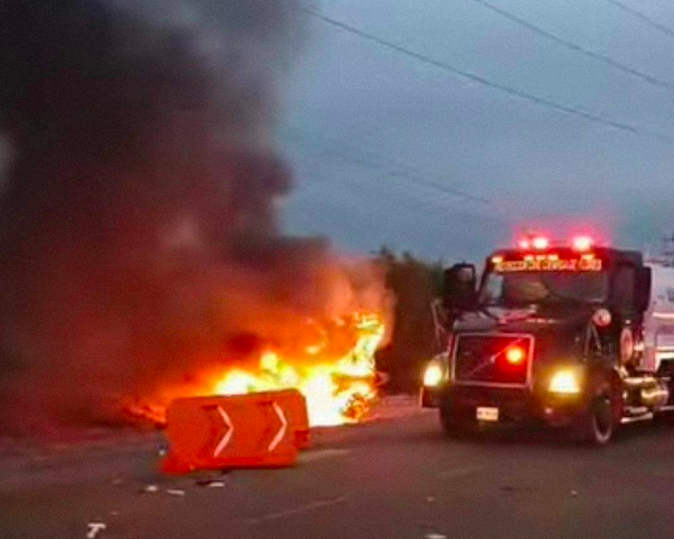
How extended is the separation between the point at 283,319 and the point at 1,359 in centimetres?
477

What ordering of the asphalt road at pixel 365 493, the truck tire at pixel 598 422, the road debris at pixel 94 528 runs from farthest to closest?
the truck tire at pixel 598 422 → the asphalt road at pixel 365 493 → the road debris at pixel 94 528

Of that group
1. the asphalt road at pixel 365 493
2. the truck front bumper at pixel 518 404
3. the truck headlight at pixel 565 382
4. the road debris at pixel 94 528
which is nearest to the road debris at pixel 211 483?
the asphalt road at pixel 365 493

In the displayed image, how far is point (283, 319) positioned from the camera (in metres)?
25.7

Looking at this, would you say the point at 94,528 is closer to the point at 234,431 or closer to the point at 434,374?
the point at 234,431

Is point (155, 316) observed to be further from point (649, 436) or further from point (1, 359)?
point (649, 436)

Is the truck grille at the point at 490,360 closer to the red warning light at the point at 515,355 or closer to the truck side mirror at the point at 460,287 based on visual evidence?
the red warning light at the point at 515,355

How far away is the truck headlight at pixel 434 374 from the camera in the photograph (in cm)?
1975

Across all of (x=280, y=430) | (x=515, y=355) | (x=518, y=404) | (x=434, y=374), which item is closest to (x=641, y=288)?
(x=515, y=355)

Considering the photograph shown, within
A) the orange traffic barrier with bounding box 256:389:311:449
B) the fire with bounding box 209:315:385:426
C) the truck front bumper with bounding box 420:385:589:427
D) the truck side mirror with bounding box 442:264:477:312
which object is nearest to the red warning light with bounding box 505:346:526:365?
the truck front bumper with bounding box 420:385:589:427

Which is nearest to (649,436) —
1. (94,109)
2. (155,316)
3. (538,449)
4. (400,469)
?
(538,449)

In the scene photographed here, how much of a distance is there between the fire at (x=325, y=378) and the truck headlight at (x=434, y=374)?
329 centimetres

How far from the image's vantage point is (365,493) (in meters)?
13.8

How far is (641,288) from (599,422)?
1.90m

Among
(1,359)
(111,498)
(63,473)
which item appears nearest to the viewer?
(111,498)
